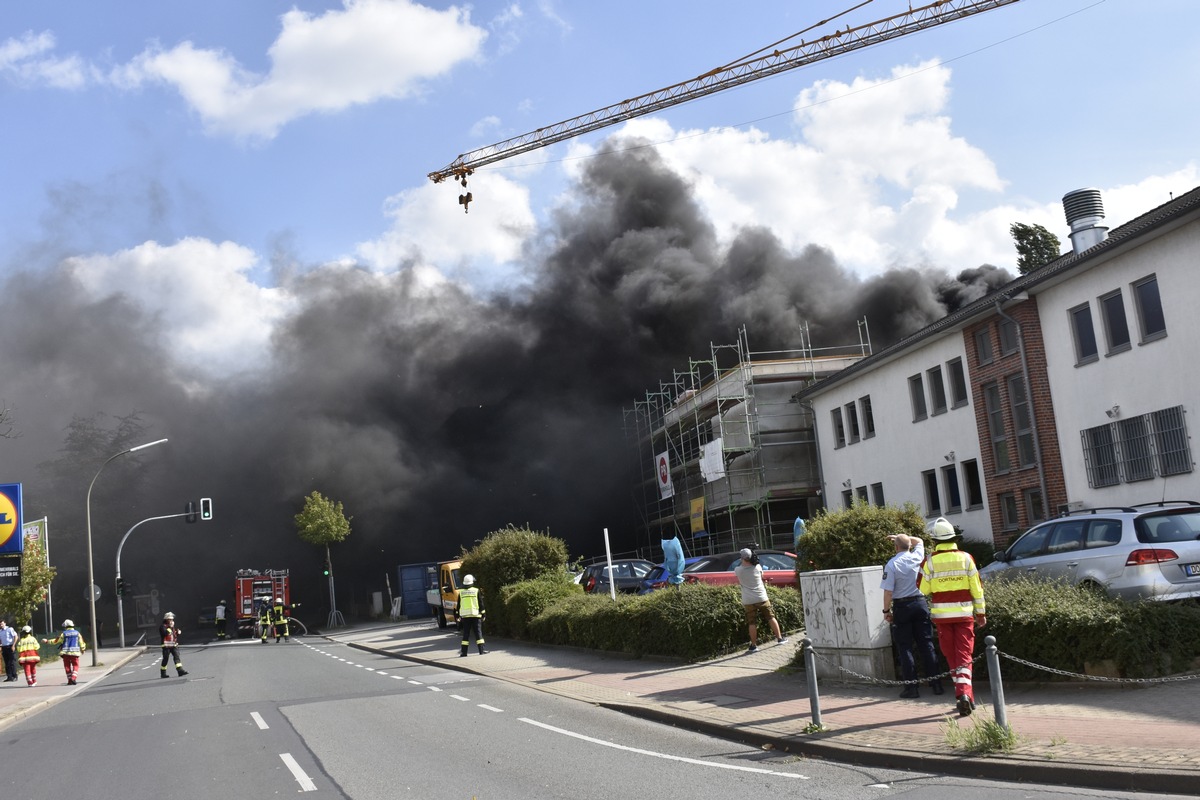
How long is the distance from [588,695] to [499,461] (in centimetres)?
4157

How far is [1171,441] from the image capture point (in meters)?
19.1

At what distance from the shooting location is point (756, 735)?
8.79 meters

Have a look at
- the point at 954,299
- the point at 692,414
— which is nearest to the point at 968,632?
the point at 692,414

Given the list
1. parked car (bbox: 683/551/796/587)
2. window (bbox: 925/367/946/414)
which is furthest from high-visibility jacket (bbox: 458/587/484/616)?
window (bbox: 925/367/946/414)

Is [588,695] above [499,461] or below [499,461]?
below

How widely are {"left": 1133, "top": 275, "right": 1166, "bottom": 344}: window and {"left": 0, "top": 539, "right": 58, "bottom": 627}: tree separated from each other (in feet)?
92.1

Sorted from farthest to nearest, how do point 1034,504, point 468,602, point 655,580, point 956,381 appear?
point 956,381 → point 1034,504 → point 655,580 → point 468,602

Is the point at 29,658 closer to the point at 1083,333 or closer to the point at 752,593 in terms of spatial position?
the point at 752,593

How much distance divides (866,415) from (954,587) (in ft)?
78.3

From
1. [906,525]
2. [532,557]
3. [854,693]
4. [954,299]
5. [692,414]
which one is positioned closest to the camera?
[854,693]

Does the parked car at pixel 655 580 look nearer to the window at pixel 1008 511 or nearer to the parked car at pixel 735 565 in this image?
the parked car at pixel 735 565

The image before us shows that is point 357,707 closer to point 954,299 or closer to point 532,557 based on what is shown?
→ point 532,557

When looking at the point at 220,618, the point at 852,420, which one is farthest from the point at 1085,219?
the point at 220,618

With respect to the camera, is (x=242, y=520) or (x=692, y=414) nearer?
(x=692, y=414)
